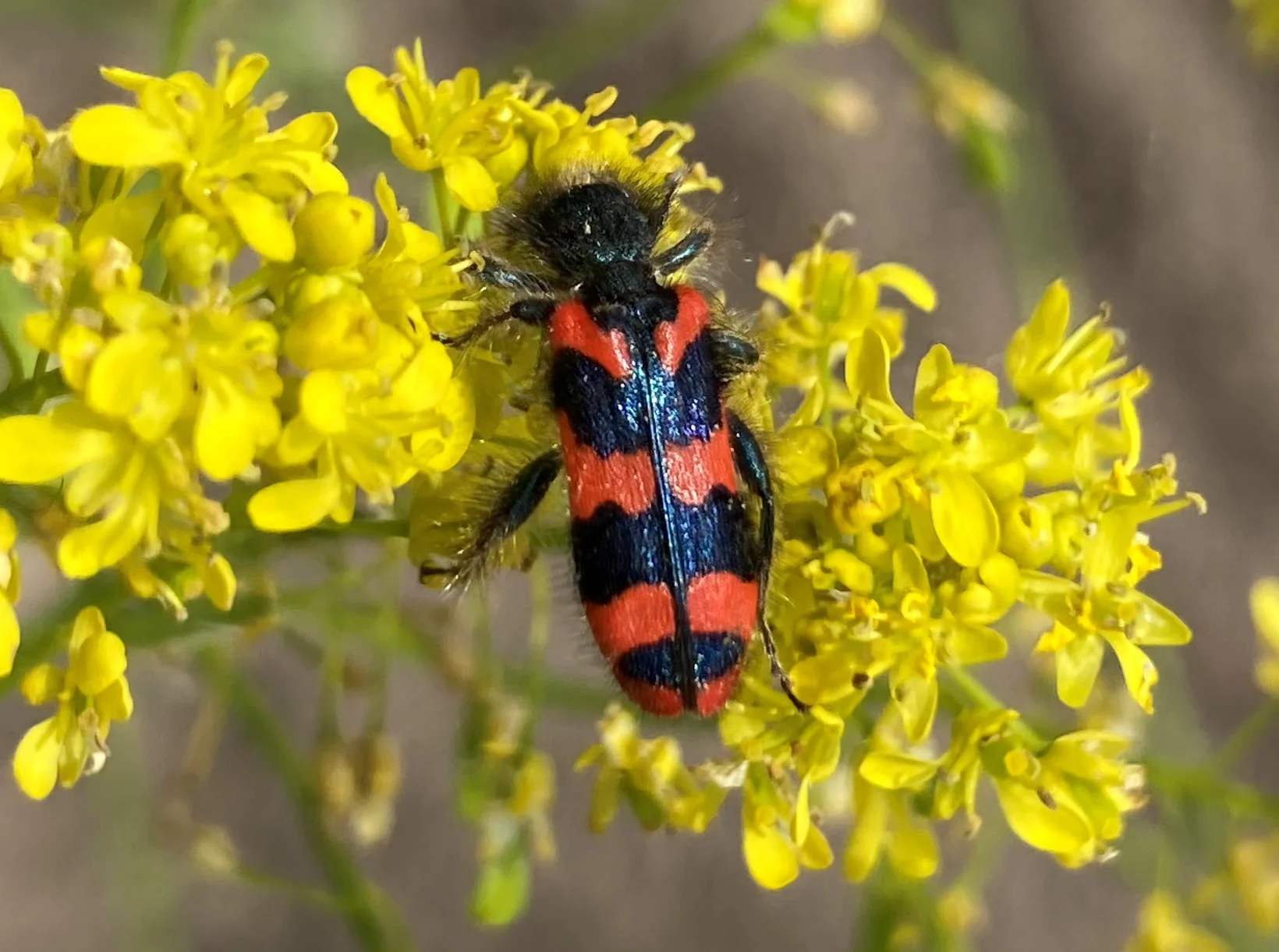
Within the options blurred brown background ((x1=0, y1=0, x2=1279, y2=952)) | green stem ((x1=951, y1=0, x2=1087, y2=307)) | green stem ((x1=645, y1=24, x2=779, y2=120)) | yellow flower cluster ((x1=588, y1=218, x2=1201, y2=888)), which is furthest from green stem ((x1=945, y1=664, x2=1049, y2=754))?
green stem ((x1=951, y1=0, x2=1087, y2=307))

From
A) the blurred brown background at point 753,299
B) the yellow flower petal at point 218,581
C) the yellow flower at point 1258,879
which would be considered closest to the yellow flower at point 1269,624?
the yellow flower at point 1258,879

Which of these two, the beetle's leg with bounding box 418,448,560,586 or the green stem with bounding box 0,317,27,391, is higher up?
the green stem with bounding box 0,317,27,391

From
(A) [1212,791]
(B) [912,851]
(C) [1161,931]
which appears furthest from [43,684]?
(C) [1161,931]

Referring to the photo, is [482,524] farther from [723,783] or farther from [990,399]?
[990,399]

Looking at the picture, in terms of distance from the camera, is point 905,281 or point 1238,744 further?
point 1238,744

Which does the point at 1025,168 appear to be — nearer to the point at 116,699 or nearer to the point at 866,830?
the point at 866,830

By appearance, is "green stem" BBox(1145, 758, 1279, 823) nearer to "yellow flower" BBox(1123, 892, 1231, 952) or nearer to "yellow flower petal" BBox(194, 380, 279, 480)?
"yellow flower" BBox(1123, 892, 1231, 952)

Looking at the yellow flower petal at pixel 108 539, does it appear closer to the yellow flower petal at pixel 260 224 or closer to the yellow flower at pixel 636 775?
the yellow flower petal at pixel 260 224

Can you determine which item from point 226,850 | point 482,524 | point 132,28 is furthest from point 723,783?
point 132,28
